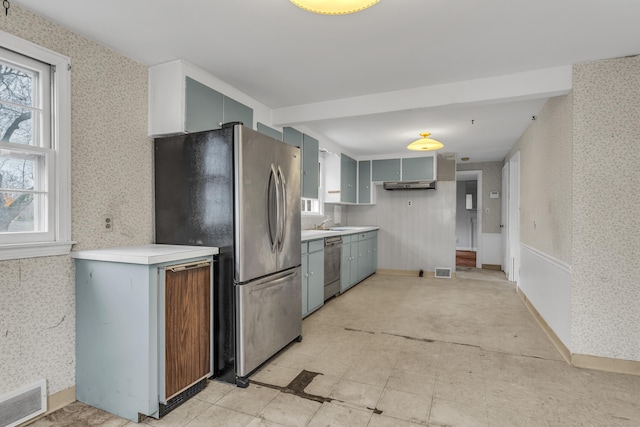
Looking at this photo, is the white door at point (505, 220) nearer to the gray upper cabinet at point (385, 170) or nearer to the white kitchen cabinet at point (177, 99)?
the gray upper cabinet at point (385, 170)

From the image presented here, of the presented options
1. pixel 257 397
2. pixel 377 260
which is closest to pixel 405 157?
pixel 377 260

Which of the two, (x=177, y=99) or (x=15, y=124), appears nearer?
(x=15, y=124)

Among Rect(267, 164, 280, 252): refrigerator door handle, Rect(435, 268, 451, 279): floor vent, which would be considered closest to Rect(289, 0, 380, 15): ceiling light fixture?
Rect(267, 164, 280, 252): refrigerator door handle

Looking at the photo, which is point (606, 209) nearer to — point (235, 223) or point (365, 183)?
point (235, 223)

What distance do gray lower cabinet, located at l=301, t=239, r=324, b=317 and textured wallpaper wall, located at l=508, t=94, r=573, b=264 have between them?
2.37 metres

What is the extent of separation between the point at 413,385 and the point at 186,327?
158 cm

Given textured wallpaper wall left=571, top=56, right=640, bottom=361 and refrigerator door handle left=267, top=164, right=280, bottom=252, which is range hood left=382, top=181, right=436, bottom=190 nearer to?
textured wallpaper wall left=571, top=56, right=640, bottom=361

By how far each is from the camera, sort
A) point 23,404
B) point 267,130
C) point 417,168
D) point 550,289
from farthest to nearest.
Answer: point 417,168 → point 267,130 → point 550,289 → point 23,404

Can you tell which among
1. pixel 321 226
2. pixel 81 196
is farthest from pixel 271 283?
pixel 321 226

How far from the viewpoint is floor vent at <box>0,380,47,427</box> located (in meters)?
1.83

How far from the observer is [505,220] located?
6516 millimetres

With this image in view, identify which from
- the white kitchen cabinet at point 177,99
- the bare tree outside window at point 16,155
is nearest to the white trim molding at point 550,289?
the white kitchen cabinet at point 177,99

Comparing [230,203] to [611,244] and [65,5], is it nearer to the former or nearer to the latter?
[65,5]

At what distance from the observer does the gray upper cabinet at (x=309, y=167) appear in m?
4.50
